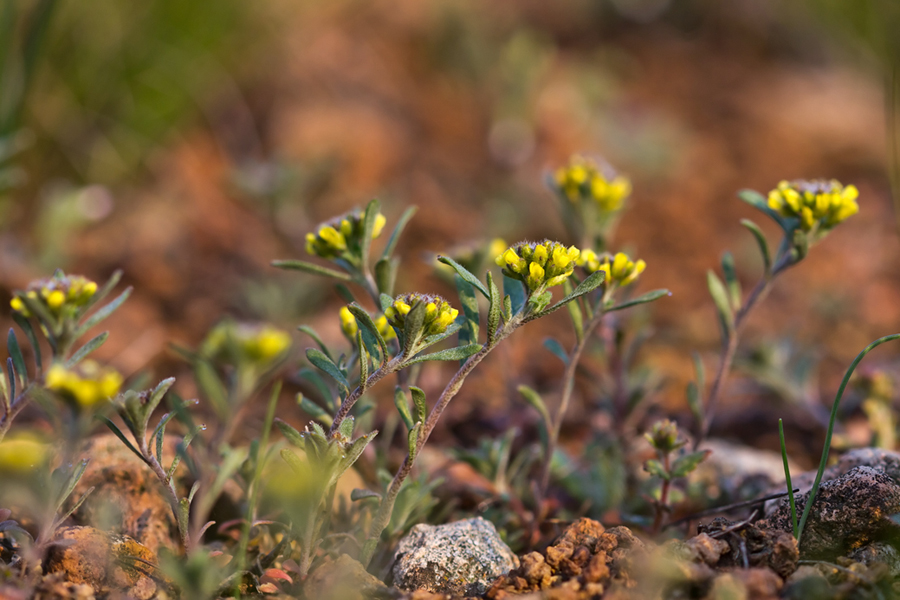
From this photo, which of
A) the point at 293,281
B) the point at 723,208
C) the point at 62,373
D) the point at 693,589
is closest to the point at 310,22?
the point at 293,281

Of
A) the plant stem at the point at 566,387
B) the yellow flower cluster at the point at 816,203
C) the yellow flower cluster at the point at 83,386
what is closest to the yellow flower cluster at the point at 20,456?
the yellow flower cluster at the point at 83,386

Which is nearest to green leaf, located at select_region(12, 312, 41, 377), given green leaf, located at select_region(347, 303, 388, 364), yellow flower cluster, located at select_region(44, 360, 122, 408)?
yellow flower cluster, located at select_region(44, 360, 122, 408)

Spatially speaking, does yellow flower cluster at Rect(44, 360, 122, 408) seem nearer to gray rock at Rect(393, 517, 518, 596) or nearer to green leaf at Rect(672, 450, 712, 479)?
gray rock at Rect(393, 517, 518, 596)

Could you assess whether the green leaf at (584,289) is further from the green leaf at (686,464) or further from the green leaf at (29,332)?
the green leaf at (29,332)

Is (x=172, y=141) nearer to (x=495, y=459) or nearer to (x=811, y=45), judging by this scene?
(x=495, y=459)

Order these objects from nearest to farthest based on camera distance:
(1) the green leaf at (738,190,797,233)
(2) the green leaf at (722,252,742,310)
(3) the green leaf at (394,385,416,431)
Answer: (3) the green leaf at (394,385,416,431) < (1) the green leaf at (738,190,797,233) < (2) the green leaf at (722,252,742,310)

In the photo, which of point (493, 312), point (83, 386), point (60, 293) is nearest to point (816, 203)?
point (493, 312)
